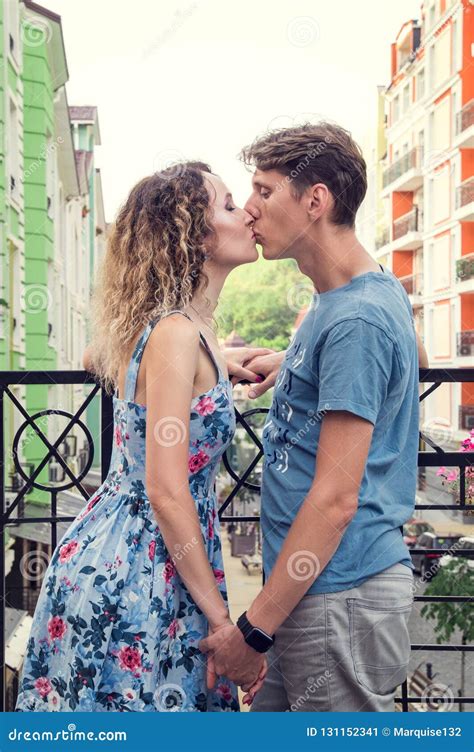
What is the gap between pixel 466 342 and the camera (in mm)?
28219

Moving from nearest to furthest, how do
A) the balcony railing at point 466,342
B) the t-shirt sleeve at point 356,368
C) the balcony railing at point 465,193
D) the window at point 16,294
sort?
the t-shirt sleeve at point 356,368 → the window at point 16,294 → the balcony railing at point 465,193 → the balcony railing at point 466,342

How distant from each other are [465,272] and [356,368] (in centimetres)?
2672

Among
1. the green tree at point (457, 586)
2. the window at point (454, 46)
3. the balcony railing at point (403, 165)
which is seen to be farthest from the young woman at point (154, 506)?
the balcony railing at point (403, 165)

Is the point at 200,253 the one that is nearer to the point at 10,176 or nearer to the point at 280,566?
the point at 280,566

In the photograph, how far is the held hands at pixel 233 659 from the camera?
1.86m

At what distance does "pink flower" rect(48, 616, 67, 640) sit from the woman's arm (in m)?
0.28

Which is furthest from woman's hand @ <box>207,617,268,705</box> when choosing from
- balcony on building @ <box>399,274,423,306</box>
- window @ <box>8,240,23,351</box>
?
balcony on building @ <box>399,274,423,306</box>

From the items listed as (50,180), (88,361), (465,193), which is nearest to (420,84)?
(465,193)

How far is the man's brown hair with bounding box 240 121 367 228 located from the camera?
189 centimetres

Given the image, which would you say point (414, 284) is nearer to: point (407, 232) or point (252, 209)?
point (407, 232)

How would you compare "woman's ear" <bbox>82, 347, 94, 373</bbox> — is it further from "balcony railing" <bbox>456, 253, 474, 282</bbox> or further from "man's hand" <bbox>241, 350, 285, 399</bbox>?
"balcony railing" <bbox>456, 253, 474, 282</bbox>

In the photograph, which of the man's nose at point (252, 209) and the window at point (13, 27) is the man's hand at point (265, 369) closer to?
the man's nose at point (252, 209)

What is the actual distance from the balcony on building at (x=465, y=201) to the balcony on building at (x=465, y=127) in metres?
1.39

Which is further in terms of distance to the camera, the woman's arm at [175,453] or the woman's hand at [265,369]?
the woman's hand at [265,369]
